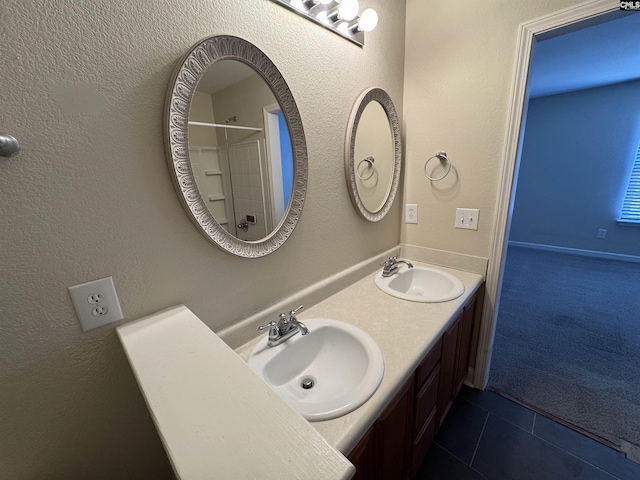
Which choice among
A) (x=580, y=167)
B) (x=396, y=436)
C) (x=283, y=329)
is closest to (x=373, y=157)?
(x=283, y=329)

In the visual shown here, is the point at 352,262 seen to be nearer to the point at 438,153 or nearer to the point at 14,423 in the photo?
the point at 438,153

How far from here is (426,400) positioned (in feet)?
3.28

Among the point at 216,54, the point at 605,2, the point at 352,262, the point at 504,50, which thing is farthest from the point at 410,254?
the point at 216,54

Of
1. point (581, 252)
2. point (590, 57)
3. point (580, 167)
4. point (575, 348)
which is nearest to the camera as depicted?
point (575, 348)

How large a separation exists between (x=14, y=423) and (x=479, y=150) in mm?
1883

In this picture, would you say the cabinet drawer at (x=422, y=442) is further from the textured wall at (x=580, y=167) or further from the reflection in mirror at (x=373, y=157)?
the textured wall at (x=580, y=167)

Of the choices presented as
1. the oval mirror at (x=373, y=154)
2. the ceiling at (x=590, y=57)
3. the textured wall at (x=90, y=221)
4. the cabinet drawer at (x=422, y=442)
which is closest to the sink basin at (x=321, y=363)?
the textured wall at (x=90, y=221)

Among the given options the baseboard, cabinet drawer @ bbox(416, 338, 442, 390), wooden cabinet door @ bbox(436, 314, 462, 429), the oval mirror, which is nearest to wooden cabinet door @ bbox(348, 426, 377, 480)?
cabinet drawer @ bbox(416, 338, 442, 390)

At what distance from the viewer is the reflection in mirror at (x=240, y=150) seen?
0.75m

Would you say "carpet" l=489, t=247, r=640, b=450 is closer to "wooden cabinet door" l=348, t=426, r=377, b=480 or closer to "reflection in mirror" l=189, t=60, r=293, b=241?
"wooden cabinet door" l=348, t=426, r=377, b=480

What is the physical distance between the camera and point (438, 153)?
1430mm

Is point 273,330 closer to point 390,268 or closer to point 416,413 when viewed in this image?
point 416,413

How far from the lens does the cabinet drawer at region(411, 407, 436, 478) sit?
100cm

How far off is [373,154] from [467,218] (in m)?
0.64
